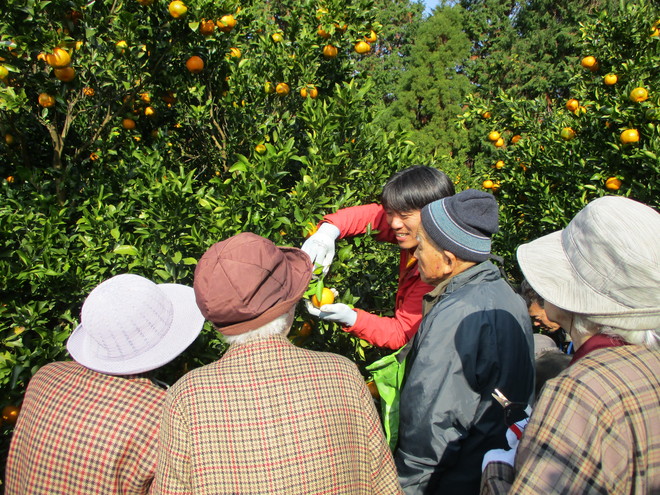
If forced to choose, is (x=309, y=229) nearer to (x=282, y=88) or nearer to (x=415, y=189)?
(x=415, y=189)

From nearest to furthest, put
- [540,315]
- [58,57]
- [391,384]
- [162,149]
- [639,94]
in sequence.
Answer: [391,384] → [58,57] → [540,315] → [162,149] → [639,94]

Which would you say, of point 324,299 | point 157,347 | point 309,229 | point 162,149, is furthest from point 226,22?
point 157,347

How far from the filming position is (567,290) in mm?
1022

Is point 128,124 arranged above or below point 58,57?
below

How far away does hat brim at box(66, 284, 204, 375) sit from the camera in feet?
3.91

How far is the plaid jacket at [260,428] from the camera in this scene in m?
0.98

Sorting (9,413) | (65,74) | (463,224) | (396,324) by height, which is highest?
(65,74)

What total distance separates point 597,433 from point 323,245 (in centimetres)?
118

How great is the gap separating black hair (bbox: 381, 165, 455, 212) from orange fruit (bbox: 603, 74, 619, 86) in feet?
7.79

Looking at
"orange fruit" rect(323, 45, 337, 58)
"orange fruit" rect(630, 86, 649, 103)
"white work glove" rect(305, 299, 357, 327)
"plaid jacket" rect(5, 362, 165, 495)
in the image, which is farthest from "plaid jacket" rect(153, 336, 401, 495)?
"orange fruit" rect(630, 86, 649, 103)

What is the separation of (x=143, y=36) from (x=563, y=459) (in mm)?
2627

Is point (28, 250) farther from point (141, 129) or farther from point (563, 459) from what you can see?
point (563, 459)

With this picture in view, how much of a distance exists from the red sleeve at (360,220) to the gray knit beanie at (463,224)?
514 mm

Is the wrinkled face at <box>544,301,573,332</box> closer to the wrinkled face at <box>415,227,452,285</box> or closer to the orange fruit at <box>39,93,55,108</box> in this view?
the wrinkled face at <box>415,227,452,285</box>
